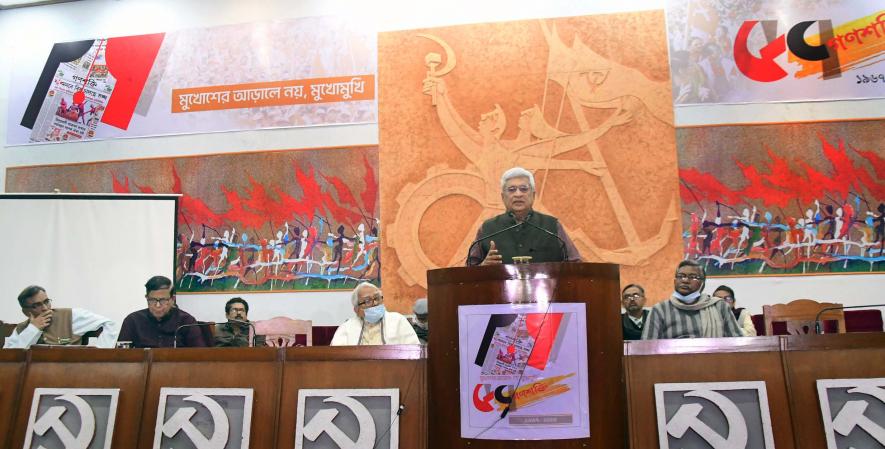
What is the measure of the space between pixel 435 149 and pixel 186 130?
2.64 m

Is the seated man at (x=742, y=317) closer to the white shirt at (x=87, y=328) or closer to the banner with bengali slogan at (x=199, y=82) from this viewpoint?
the banner with bengali slogan at (x=199, y=82)

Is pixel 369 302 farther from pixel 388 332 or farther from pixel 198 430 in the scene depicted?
pixel 198 430

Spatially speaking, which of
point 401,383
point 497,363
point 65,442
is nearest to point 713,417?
point 497,363

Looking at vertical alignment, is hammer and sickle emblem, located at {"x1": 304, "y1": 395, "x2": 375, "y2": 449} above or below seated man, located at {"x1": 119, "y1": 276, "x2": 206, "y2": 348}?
below

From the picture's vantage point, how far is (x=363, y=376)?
8.68 feet

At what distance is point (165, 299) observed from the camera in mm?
4504

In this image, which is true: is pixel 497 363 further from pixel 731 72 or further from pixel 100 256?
pixel 100 256

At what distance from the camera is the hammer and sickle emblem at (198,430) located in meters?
2.65

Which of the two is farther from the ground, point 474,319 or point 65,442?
point 474,319

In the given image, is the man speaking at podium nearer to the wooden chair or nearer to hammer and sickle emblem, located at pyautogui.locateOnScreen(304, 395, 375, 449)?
hammer and sickle emblem, located at pyautogui.locateOnScreen(304, 395, 375, 449)

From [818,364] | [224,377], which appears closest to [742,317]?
[818,364]

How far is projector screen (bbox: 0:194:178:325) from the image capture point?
691 centimetres

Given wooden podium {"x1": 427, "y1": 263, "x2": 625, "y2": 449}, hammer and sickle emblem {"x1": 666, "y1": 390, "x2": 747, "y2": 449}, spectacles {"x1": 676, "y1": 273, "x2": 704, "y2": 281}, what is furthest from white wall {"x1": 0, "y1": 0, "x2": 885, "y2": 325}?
wooden podium {"x1": 427, "y1": 263, "x2": 625, "y2": 449}

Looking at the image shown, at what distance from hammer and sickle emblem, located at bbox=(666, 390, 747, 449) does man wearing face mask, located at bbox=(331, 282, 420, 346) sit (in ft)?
7.51
